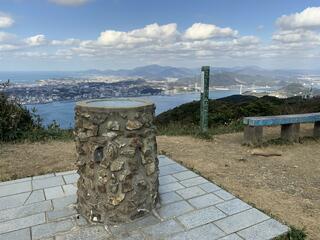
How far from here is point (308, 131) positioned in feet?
24.7

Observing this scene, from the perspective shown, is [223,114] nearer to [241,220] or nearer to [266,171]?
[266,171]

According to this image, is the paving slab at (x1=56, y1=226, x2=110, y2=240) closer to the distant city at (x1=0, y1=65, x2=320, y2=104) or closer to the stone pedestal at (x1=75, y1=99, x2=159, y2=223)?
the stone pedestal at (x1=75, y1=99, x2=159, y2=223)

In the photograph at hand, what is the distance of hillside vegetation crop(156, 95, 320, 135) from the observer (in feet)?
25.9

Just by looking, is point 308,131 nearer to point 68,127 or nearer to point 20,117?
point 68,127

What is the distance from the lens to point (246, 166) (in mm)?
4863

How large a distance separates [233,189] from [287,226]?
3.24ft

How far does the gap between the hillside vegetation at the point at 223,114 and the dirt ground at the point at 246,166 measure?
95 centimetres

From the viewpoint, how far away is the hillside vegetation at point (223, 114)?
7887mm

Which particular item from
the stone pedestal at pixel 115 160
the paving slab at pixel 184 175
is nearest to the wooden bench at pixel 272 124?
the paving slab at pixel 184 175

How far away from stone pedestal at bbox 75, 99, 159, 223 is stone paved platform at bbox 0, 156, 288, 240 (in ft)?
0.50

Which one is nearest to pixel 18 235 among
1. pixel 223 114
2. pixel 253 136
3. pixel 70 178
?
pixel 70 178

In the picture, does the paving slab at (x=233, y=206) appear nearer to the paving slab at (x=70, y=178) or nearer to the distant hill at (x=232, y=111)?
the paving slab at (x=70, y=178)

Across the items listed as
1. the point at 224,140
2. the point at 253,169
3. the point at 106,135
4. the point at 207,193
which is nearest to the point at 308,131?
the point at 224,140

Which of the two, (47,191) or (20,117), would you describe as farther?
(20,117)
